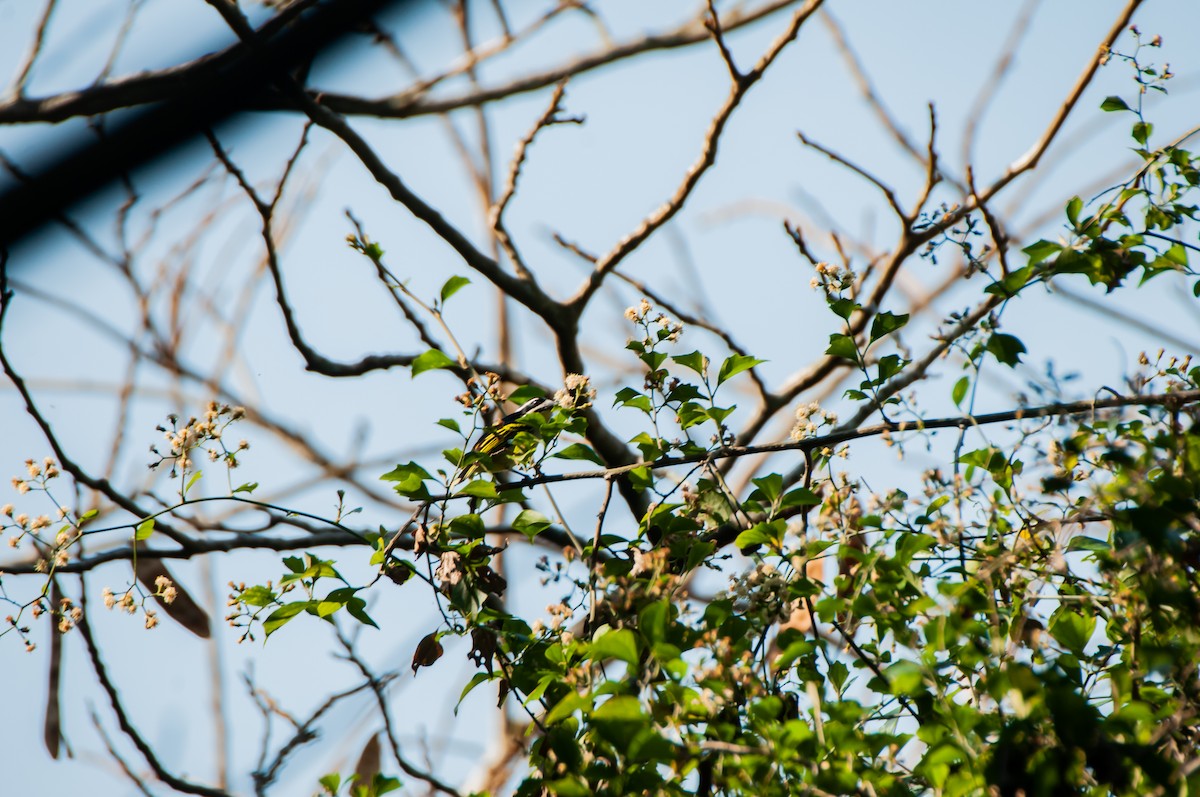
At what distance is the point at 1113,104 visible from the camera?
4.24 feet

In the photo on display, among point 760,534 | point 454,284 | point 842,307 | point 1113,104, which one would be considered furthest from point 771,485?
point 1113,104

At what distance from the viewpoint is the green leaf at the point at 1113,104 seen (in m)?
1.29

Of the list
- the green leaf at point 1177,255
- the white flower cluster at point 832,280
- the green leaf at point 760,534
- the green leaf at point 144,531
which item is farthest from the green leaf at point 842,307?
the green leaf at point 144,531

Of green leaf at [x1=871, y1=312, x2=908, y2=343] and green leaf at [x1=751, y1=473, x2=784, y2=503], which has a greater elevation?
green leaf at [x1=871, y1=312, x2=908, y2=343]

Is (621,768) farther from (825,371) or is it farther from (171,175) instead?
(825,371)

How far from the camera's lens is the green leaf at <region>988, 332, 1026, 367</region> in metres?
1.10

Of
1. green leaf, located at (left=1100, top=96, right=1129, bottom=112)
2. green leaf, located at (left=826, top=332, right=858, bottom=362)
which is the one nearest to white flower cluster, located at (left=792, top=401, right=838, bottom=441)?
green leaf, located at (left=826, top=332, right=858, bottom=362)

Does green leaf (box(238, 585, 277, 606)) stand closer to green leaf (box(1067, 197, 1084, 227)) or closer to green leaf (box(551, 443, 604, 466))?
green leaf (box(551, 443, 604, 466))

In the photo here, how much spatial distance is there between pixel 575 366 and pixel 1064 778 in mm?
1302

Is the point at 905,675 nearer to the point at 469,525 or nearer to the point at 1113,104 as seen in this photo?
the point at 469,525

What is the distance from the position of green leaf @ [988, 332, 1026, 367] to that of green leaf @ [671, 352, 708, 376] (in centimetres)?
33

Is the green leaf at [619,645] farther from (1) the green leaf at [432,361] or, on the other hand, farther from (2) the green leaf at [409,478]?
(1) the green leaf at [432,361]

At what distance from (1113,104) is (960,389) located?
1.63 feet

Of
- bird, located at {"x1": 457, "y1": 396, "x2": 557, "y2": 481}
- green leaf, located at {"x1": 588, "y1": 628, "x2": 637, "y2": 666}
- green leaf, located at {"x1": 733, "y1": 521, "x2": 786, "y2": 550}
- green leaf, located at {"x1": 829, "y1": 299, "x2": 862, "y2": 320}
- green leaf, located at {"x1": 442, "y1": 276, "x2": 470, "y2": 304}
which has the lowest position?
green leaf, located at {"x1": 588, "y1": 628, "x2": 637, "y2": 666}
